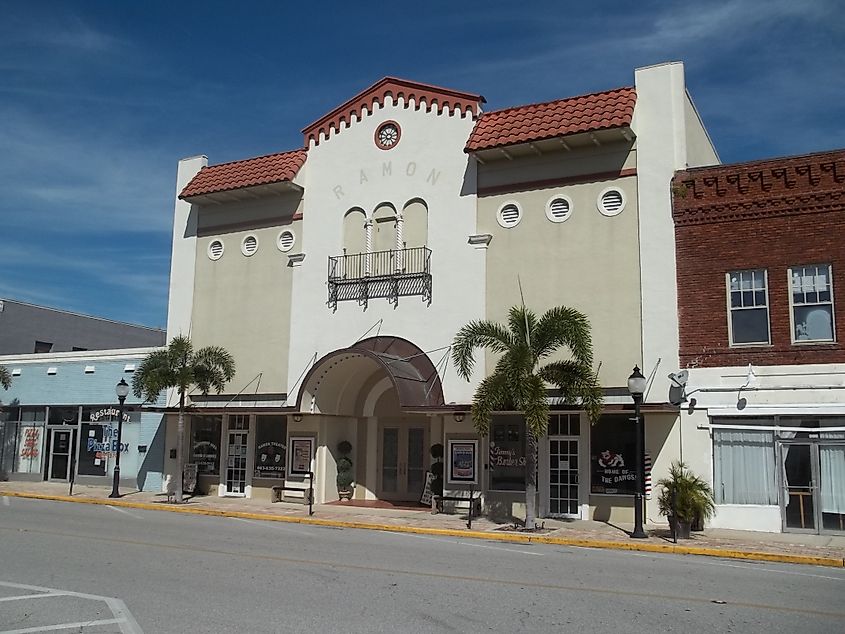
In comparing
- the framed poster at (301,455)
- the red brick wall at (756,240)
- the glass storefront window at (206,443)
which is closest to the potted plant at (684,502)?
the red brick wall at (756,240)

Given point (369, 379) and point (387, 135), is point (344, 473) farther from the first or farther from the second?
point (387, 135)

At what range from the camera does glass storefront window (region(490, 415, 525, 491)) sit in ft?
69.9

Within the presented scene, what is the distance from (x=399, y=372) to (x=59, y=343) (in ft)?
80.3

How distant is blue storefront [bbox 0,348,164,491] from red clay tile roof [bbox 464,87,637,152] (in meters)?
13.3

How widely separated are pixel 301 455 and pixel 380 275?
18.5ft

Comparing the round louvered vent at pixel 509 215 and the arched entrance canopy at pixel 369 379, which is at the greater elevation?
the round louvered vent at pixel 509 215

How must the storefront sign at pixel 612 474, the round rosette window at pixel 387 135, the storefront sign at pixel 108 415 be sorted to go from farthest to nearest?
the storefront sign at pixel 108 415 < the round rosette window at pixel 387 135 < the storefront sign at pixel 612 474

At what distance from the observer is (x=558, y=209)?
21594 millimetres

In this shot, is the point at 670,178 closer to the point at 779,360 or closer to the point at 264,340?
the point at 779,360

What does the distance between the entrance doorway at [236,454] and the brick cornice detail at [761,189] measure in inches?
554

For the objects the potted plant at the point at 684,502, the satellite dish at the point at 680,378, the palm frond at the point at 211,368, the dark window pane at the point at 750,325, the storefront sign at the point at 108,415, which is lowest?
the potted plant at the point at 684,502

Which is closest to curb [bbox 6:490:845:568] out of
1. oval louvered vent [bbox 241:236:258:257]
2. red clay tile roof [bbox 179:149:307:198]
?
oval louvered vent [bbox 241:236:258:257]

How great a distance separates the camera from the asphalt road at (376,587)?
8.52 meters

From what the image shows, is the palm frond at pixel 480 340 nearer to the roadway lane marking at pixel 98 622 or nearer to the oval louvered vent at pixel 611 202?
the oval louvered vent at pixel 611 202
